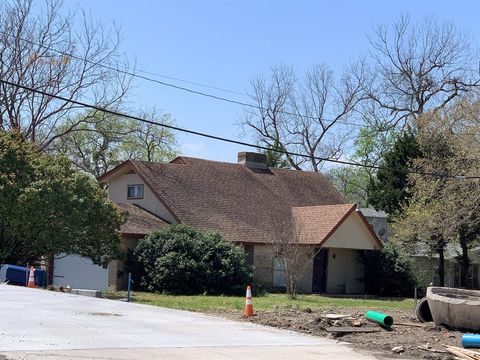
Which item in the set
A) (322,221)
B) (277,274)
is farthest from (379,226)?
(277,274)

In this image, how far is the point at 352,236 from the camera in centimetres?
3766

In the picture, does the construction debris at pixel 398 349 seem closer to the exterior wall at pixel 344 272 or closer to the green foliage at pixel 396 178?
the exterior wall at pixel 344 272

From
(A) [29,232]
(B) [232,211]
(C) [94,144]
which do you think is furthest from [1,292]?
(C) [94,144]

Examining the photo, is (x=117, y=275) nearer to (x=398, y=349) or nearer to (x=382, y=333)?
(x=382, y=333)

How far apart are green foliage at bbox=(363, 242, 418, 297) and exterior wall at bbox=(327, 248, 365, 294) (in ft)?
1.78

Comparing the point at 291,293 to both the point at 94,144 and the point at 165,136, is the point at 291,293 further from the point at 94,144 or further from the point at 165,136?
the point at 165,136

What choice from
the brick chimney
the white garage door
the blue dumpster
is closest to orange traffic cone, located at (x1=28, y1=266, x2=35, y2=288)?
the blue dumpster

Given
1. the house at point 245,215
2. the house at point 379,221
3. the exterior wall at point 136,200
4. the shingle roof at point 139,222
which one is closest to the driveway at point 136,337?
the shingle roof at point 139,222

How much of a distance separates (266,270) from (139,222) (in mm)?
7358

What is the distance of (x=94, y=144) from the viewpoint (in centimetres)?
5881

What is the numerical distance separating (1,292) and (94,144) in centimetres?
3979

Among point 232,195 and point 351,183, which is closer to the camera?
point 232,195

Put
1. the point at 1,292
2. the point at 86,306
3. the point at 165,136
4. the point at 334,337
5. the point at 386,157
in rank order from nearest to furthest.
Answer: the point at 334,337, the point at 86,306, the point at 1,292, the point at 386,157, the point at 165,136

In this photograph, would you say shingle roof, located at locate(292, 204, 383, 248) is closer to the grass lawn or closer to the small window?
the grass lawn
